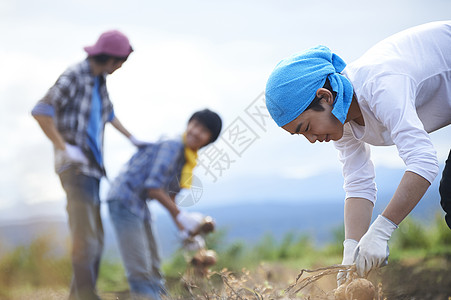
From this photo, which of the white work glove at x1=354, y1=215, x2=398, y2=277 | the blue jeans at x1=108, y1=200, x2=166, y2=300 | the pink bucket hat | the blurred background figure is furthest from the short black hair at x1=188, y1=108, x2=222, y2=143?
the white work glove at x1=354, y1=215, x2=398, y2=277

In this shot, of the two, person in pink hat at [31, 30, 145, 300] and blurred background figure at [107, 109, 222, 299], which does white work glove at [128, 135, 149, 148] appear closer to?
blurred background figure at [107, 109, 222, 299]

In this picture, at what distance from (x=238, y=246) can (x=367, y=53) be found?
3.07m

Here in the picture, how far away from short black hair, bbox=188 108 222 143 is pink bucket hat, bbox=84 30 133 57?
1.69ft

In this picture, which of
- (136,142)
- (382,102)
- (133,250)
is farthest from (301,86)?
(136,142)

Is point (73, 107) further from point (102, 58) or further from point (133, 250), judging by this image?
point (133, 250)

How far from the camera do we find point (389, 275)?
3008 millimetres

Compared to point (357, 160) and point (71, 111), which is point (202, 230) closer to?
point (71, 111)

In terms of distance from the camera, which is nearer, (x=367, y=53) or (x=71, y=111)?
(x=367, y=53)

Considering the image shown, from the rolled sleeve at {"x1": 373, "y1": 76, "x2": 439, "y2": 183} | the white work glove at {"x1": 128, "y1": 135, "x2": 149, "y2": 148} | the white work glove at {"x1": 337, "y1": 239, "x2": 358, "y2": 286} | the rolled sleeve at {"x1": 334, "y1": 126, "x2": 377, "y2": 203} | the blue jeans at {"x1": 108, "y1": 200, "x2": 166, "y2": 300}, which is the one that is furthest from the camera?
the white work glove at {"x1": 128, "y1": 135, "x2": 149, "y2": 148}

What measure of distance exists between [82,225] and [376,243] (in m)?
1.70

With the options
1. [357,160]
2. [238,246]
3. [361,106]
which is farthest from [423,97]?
[238,246]

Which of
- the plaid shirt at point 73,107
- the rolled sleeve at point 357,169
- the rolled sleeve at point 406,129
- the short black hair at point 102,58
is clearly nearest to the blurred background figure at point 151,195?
the plaid shirt at point 73,107

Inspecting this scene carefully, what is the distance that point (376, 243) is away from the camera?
4.17 ft

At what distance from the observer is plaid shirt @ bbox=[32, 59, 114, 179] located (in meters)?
2.46
